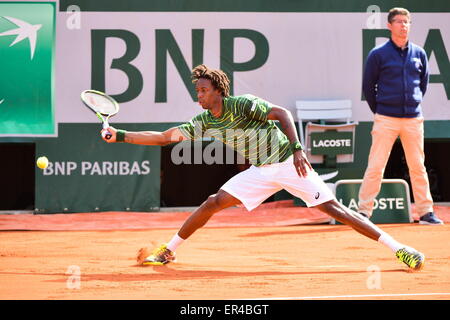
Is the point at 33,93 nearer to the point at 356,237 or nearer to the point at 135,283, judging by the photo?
the point at 356,237

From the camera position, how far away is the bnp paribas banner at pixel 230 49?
980 cm

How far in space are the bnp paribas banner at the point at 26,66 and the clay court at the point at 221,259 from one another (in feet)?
3.49

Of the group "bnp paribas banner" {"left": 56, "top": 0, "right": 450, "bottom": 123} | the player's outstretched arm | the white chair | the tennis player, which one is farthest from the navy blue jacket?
the player's outstretched arm

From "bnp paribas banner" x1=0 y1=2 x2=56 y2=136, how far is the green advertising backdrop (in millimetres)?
295

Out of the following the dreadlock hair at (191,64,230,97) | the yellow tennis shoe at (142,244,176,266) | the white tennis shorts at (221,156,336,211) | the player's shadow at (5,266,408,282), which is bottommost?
the player's shadow at (5,266,408,282)

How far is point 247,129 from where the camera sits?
19.6ft

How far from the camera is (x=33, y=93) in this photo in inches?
383

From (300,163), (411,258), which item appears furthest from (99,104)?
(411,258)

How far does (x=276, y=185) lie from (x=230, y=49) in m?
4.11

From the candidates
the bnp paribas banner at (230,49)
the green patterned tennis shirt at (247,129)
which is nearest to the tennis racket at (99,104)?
the green patterned tennis shirt at (247,129)

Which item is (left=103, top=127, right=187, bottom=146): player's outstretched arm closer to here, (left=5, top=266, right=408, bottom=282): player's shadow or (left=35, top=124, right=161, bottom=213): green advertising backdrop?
(left=5, top=266, right=408, bottom=282): player's shadow

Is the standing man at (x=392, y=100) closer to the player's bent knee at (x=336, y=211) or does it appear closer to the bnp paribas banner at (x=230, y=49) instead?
the bnp paribas banner at (x=230, y=49)

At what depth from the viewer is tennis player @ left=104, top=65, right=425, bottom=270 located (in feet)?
19.2

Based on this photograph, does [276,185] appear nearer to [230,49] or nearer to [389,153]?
[389,153]
